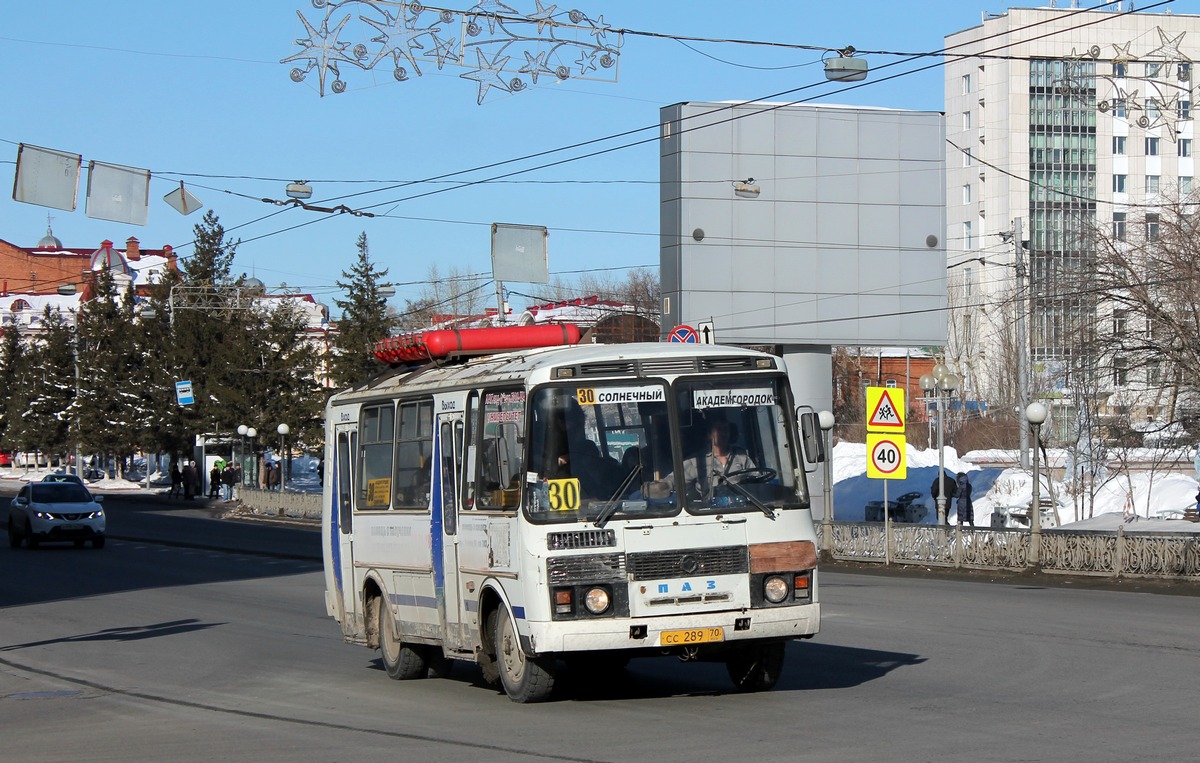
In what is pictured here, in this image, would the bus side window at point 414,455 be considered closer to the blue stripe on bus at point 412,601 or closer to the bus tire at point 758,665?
the blue stripe on bus at point 412,601

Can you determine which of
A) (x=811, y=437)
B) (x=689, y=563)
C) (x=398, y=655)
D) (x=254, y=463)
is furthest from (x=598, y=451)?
(x=254, y=463)

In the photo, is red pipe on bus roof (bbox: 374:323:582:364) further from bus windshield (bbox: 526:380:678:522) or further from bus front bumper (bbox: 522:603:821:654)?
bus front bumper (bbox: 522:603:821:654)

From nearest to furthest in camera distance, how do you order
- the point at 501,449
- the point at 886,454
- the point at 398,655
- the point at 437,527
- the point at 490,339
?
the point at 501,449 < the point at 437,527 < the point at 490,339 < the point at 398,655 < the point at 886,454

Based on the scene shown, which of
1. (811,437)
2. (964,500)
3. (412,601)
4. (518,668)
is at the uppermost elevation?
(811,437)

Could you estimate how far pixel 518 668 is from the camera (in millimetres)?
11586

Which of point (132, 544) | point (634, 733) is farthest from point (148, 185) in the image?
point (132, 544)

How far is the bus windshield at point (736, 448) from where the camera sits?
1121 cm

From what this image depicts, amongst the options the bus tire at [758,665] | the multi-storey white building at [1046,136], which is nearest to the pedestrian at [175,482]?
the multi-storey white building at [1046,136]

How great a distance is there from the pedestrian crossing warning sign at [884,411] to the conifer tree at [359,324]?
160ft

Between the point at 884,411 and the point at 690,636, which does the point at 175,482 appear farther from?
the point at 690,636

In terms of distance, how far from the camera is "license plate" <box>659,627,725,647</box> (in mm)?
10852

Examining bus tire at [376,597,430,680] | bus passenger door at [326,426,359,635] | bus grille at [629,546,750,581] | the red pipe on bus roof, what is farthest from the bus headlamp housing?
bus passenger door at [326,426,359,635]

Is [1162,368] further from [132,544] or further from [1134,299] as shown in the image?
[132,544]

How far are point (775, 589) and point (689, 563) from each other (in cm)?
68
